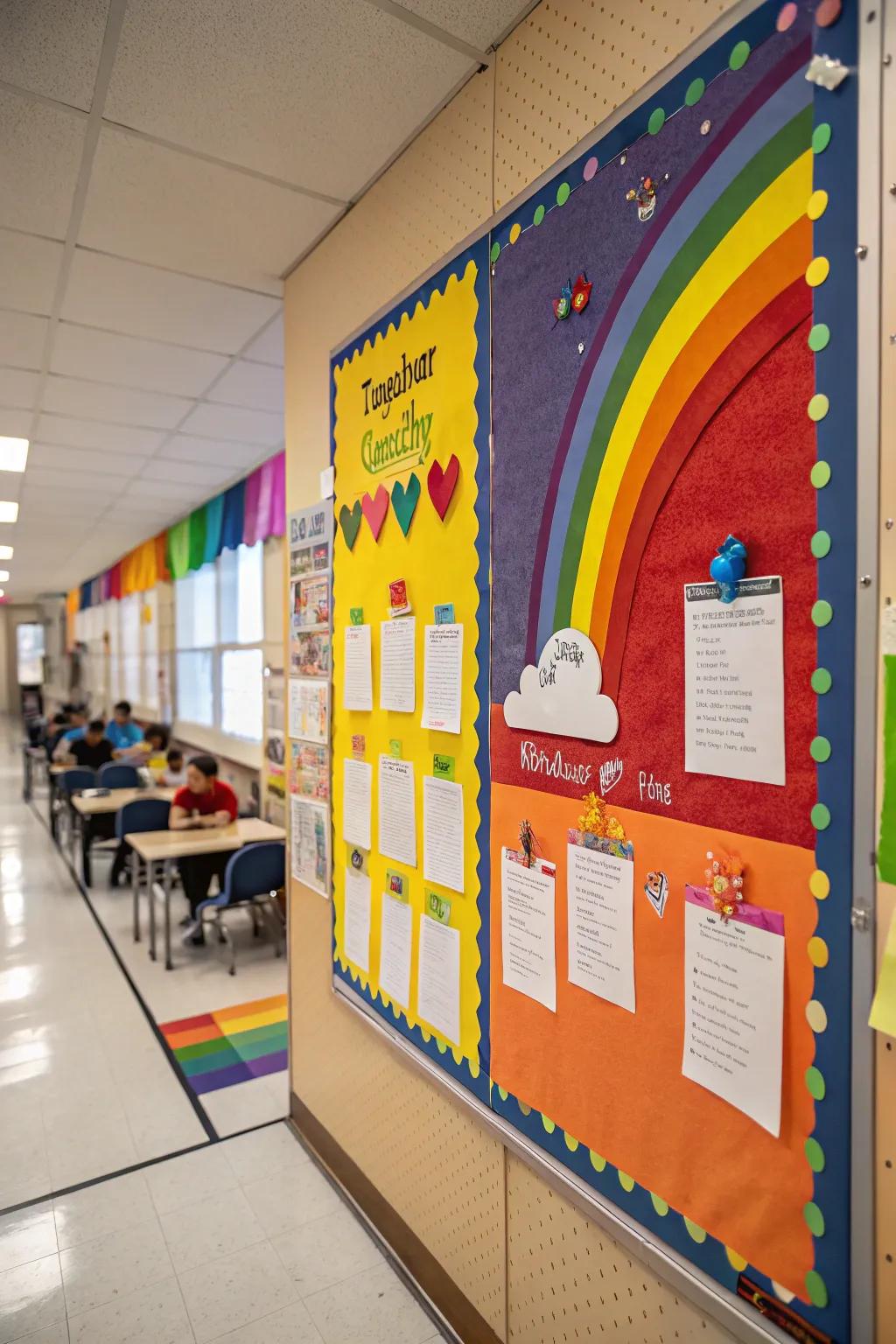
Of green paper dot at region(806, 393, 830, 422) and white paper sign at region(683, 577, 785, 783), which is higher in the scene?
green paper dot at region(806, 393, 830, 422)

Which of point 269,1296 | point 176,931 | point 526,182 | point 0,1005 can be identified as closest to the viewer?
point 526,182

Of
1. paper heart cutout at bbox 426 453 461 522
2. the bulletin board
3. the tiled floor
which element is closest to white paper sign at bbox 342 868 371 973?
the bulletin board

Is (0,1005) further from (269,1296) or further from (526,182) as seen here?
(526,182)

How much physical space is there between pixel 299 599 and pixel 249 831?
8.99 ft

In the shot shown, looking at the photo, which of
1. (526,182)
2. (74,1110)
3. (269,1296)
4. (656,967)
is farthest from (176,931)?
(526,182)

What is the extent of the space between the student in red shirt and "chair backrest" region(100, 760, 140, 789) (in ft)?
6.14

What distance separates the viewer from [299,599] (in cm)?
267

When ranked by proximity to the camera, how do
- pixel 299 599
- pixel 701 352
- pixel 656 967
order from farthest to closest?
1. pixel 299 599
2. pixel 656 967
3. pixel 701 352

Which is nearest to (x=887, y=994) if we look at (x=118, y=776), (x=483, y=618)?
(x=483, y=618)

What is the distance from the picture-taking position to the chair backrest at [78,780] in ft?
22.6

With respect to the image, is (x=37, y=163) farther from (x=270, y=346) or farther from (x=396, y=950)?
(x=396, y=950)

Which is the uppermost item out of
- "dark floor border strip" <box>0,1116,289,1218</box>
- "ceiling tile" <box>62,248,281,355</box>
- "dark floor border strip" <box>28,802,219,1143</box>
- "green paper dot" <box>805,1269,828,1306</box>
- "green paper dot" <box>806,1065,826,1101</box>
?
"ceiling tile" <box>62,248,281,355</box>

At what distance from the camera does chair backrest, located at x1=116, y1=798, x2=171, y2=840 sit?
5.34 meters

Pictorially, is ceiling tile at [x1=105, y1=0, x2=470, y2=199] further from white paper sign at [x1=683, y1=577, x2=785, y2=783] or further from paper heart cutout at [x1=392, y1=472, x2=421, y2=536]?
white paper sign at [x1=683, y1=577, x2=785, y2=783]
